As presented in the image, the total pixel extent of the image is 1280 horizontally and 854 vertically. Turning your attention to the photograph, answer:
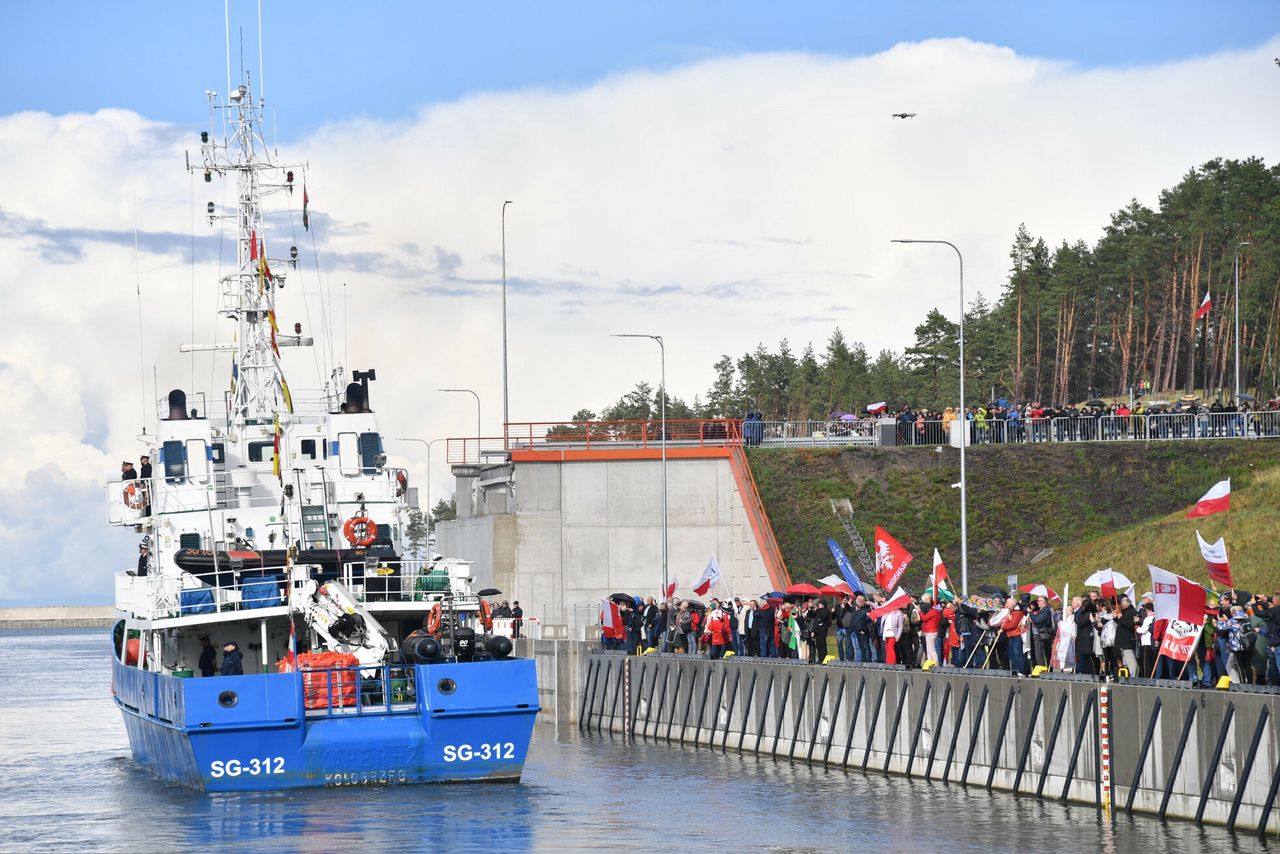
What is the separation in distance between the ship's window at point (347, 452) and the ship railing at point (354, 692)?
8165 mm

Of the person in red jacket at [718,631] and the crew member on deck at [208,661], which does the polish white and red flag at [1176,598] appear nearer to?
the person in red jacket at [718,631]

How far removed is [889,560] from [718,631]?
16.3 ft

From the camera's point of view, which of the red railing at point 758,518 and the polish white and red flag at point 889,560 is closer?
the polish white and red flag at point 889,560

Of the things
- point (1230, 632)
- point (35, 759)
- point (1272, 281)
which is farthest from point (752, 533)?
point (1272, 281)

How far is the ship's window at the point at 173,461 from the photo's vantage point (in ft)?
124

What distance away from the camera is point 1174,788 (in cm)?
2600

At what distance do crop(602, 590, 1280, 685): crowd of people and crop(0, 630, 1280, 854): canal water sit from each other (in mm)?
2560

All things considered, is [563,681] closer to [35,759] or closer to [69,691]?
[35,759]

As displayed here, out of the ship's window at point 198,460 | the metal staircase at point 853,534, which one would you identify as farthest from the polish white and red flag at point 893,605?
the metal staircase at point 853,534

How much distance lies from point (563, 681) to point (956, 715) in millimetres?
20563

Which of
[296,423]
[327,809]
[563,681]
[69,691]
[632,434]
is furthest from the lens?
[69,691]

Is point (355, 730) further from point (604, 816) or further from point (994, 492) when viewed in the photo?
point (994, 492)

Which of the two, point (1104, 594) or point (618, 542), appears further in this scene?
point (618, 542)

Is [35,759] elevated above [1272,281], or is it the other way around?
[1272,281]
